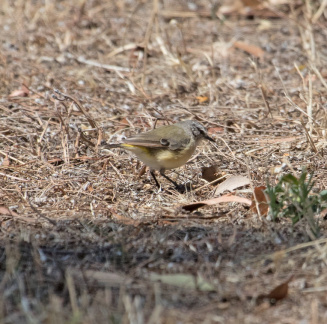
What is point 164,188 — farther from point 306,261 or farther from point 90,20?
point 90,20

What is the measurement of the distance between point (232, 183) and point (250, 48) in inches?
162

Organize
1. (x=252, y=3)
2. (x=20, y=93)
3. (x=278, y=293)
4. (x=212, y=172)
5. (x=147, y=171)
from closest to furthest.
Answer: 1. (x=278, y=293)
2. (x=212, y=172)
3. (x=147, y=171)
4. (x=20, y=93)
5. (x=252, y=3)

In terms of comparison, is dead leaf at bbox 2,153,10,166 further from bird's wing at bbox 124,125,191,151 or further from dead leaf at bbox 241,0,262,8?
dead leaf at bbox 241,0,262,8

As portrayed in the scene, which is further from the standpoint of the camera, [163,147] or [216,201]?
[163,147]

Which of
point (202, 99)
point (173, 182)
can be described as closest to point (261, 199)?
point (173, 182)

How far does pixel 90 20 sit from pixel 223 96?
3.39m

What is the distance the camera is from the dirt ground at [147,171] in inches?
131

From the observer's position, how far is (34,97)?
23.5 ft

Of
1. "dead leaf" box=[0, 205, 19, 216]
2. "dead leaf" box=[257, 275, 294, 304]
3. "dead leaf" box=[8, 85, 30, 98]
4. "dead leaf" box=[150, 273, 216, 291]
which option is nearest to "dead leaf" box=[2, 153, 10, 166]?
"dead leaf" box=[0, 205, 19, 216]

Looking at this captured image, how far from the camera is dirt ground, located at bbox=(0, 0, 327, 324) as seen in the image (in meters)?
3.34

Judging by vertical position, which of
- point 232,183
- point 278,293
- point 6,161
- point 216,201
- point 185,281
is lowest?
point 6,161

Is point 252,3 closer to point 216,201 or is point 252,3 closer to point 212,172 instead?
point 212,172

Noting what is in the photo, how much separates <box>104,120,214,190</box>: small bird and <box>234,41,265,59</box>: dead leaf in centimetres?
331

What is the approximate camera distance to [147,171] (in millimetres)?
5965
